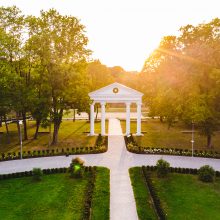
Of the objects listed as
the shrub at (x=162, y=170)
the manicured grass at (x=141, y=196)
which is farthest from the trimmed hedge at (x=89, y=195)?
the shrub at (x=162, y=170)

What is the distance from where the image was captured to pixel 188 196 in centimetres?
2116

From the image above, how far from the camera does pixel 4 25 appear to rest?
124ft

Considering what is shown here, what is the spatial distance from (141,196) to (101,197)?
2756 mm

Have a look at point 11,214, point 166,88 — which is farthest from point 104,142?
point 11,214

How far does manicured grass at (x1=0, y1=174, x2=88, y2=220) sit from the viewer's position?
18.4m

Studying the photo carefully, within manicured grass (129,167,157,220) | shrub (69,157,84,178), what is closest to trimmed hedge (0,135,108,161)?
shrub (69,157,84,178)

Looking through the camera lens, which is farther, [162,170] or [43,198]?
[162,170]

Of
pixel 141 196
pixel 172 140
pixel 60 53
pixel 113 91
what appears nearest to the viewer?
pixel 141 196

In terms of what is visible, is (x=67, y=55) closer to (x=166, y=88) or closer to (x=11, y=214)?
(x=166, y=88)

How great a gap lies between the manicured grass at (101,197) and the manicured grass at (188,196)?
3675 millimetres

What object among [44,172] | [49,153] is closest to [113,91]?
[49,153]

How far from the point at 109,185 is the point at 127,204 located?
354cm

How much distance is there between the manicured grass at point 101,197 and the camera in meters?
18.0

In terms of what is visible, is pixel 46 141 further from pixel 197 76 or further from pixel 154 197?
pixel 154 197
